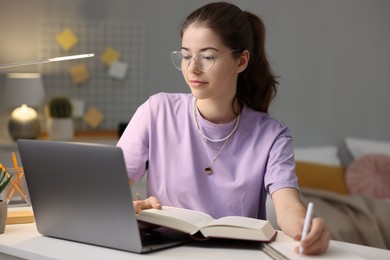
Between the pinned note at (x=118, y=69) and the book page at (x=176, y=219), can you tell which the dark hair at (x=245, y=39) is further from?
the pinned note at (x=118, y=69)

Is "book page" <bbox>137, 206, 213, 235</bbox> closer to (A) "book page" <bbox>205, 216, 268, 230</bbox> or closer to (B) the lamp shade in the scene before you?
(A) "book page" <bbox>205, 216, 268, 230</bbox>

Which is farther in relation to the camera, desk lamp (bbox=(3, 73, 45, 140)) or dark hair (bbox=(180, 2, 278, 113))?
desk lamp (bbox=(3, 73, 45, 140))

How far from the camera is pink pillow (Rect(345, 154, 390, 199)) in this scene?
446 cm

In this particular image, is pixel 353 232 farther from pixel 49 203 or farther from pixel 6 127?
pixel 49 203

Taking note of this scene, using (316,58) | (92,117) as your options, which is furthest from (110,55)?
(316,58)

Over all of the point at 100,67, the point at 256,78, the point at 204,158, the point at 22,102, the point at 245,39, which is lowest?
the point at 22,102

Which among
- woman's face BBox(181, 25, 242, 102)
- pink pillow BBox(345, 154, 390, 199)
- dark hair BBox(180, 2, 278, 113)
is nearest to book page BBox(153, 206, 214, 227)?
woman's face BBox(181, 25, 242, 102)

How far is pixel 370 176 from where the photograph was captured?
14.9ft

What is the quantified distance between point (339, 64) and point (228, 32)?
3.06 meters

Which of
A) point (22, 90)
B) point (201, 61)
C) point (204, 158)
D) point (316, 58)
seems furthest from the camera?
point (316, 58)

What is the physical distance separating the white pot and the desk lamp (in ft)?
0.37

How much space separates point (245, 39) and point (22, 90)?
212 centimetres

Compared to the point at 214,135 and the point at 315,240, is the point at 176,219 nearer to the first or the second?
the point at 315,240

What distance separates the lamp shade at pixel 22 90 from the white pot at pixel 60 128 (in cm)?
15
